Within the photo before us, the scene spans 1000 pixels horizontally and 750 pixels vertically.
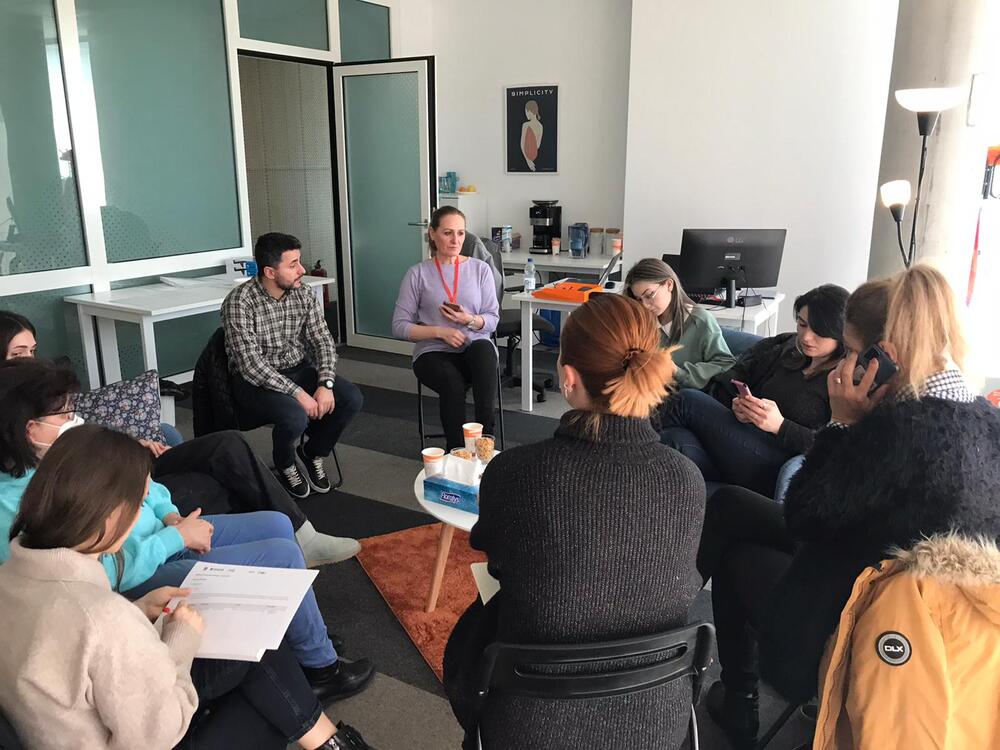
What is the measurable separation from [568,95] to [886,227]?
9.11 feet

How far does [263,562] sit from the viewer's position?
79.3 inches

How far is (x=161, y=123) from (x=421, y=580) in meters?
3.46

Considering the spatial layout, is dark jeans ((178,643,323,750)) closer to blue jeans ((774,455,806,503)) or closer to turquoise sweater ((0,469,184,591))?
turquoise sweater ((0,469,184,591))

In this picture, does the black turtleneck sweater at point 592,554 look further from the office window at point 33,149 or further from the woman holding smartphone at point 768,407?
the office window at point 33,149

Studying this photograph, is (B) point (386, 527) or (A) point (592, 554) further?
(B) point (386, 527)

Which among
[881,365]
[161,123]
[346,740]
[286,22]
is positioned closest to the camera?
[881,365]

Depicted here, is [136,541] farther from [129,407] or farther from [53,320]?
[53,320]

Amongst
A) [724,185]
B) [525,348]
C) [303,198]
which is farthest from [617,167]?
[303,198]

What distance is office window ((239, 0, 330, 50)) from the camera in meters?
5.05

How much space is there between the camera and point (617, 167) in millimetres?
5934

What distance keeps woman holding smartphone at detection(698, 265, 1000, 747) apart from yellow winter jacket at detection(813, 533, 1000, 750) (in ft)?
0.44

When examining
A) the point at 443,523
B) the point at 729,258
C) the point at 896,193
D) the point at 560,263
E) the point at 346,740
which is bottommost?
the point at 346,740

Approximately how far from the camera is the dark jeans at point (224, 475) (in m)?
2.45

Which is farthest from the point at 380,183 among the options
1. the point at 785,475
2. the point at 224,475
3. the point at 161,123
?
the point at 785,475
